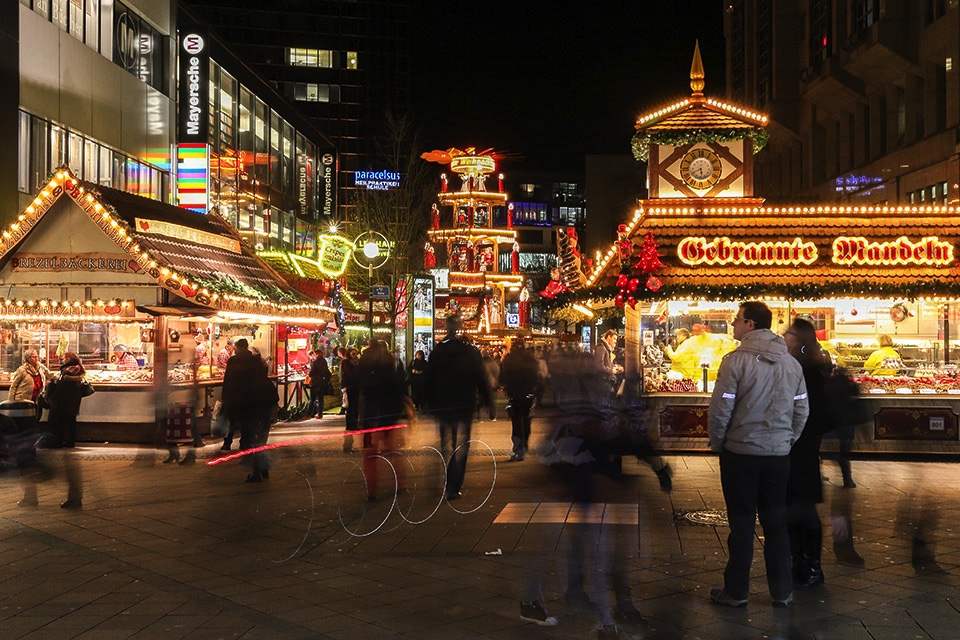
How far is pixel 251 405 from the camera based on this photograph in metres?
13.1

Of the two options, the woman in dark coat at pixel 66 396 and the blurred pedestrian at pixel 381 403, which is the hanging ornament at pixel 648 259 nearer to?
the blurred pedestrian at pixel 381 403

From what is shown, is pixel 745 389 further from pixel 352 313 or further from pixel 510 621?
pixel 352 313

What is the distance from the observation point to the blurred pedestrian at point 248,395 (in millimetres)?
13047

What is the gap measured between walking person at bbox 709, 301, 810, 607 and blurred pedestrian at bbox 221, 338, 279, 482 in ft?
25.9

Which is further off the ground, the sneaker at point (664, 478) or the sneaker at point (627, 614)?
the sneaker at point (664, 478)

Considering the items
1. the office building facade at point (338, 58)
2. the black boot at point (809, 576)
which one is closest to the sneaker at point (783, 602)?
the black boot at point (809, 576)

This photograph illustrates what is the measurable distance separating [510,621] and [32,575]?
3771 millimetres

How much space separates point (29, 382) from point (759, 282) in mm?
10863

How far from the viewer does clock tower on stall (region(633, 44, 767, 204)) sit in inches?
674

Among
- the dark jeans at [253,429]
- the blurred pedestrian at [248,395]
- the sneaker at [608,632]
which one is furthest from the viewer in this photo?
the dark jeans at [253,429]

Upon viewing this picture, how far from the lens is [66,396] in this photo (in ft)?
50.2

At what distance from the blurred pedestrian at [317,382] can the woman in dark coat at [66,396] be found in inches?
300

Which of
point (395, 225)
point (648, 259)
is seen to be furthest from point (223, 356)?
point (395, 225)

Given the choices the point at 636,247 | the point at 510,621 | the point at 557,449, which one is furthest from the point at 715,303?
the point at 510,621
